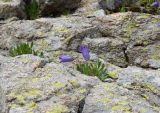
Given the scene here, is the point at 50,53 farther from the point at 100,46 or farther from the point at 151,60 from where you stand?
the point at 151,60

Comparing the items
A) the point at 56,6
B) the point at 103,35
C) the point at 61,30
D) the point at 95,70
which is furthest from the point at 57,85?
the point at 56,6

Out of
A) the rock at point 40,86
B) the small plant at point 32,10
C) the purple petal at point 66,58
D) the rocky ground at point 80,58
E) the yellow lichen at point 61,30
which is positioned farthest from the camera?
the small plant at point 32,10

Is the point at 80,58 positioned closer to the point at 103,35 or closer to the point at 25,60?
the point at 103,35

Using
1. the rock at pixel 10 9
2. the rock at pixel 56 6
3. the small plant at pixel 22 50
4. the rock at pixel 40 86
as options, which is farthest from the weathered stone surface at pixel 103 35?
the rock at pixel 40 86

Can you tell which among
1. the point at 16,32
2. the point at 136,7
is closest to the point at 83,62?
the point at 16,32

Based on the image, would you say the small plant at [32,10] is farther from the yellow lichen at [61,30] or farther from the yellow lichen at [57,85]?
the yellow lichen at [57,85]

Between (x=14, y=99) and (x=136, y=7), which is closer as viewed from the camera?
(x=14, y=99)
